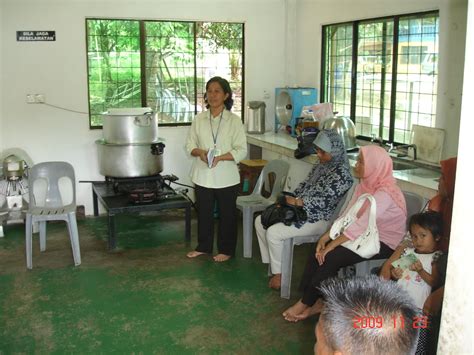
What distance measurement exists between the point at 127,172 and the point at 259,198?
1265 millimetres

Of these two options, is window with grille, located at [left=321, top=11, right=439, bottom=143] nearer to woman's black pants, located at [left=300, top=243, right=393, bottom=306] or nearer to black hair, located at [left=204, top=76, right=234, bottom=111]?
black hair, located at [left=204, top=76, right=234, bottom=111]

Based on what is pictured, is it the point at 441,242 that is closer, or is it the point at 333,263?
the point at 441,242

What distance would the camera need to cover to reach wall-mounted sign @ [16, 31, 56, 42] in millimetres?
5320

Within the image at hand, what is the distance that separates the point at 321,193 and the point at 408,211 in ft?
1.82

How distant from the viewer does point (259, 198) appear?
459 cm

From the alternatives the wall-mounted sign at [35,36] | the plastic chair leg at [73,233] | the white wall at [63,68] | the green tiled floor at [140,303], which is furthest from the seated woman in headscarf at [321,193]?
the wall-mounted sign at [35,36]

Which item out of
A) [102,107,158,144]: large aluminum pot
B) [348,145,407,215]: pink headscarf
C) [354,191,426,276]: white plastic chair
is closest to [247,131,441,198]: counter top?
[354,191,426,276]: white plastic chair

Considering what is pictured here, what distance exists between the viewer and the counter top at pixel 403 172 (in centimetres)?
348

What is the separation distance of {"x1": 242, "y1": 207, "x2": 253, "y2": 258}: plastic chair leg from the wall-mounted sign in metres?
2.65

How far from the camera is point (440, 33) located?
4016mm

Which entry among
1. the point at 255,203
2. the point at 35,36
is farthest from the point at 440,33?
the point at 35,36

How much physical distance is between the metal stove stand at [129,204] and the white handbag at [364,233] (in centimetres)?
195

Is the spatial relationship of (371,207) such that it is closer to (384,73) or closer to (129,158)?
(384,73)

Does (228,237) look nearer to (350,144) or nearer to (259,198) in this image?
(259,198)
